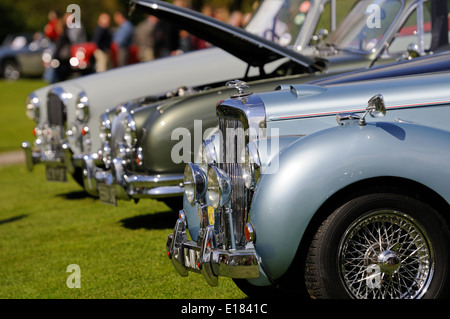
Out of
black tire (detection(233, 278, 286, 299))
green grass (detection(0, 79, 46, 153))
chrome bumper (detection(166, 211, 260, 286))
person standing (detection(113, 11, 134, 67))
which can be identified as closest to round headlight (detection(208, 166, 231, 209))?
chrome bumper (detection(166, 211, 260, 286))

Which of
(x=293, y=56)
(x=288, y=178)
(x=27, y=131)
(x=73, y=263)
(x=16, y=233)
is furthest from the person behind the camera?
(x=27, y=131)

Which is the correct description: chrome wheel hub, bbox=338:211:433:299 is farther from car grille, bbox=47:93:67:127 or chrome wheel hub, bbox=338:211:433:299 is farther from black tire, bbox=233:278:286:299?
car grille, bbox=47:93:67:127

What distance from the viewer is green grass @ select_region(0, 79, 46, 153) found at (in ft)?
47.0

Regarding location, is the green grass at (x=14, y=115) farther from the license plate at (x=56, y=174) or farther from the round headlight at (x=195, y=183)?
the round headlight at (x=195, y=183)

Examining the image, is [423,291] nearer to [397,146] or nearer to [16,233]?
[397,146]

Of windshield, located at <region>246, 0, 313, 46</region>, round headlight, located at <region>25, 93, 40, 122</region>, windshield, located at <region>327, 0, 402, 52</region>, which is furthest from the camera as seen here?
round headlight, located at <region>25, 93, 40, 122</region>

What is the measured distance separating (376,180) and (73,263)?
2.81 metres

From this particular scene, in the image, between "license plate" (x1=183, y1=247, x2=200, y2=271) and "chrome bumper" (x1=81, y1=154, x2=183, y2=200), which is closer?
"license plate" (x1=183, y1=247, x2=200, y2=271)

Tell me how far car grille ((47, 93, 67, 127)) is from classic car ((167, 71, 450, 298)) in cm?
431

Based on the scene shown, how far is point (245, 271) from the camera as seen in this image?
360 centimetres

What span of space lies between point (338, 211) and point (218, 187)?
0.58 m

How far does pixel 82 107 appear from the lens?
7.58 metres

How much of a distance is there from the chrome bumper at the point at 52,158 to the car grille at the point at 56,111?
311 mm

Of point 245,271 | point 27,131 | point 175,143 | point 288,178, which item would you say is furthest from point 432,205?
point 27,131
